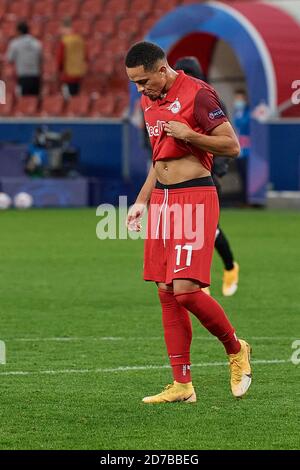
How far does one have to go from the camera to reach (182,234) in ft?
24.6

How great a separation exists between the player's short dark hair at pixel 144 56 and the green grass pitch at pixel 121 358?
1939mm

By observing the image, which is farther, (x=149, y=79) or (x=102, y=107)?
(x=102, y=107)

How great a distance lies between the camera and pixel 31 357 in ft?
30.0

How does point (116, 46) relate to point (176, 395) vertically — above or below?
above

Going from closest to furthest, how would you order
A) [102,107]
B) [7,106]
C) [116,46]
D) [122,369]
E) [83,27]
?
[122,369]
[102,107]
[7,106]
[116,46]
[83,27]

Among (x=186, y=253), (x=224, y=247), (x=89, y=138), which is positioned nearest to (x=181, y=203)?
(x=186, y=253)

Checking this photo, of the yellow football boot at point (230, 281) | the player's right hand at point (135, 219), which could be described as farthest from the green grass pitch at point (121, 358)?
the player's right hand at point (135, 219)

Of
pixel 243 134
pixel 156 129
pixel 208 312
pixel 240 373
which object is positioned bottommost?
pixel 243 134

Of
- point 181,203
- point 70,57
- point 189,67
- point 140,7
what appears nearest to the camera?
point 181,203

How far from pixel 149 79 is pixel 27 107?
21.2 meters

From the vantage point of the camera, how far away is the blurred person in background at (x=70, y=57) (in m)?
26.3

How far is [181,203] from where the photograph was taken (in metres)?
7.55

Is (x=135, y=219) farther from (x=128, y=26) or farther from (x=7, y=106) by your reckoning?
(x=128, y=26)

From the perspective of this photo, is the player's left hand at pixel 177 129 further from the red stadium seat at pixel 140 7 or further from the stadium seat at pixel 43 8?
the stadium seat at pixel 43 8
